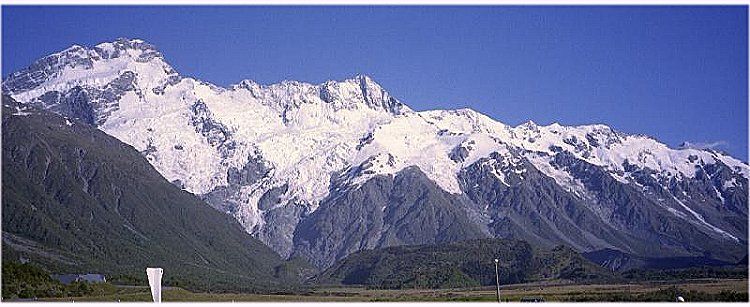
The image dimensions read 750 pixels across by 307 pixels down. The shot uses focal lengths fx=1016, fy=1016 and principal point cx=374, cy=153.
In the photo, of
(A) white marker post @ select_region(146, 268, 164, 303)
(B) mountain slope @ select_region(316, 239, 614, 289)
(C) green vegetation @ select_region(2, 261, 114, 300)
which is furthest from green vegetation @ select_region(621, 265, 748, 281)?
(A) white marker post @ select_region(146, 268, 164, 303)

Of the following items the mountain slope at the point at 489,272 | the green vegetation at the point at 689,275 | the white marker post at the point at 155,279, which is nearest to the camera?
the white marker post at the point at 155,279

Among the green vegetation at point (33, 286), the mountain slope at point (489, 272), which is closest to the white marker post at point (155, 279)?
the green vegetation at point (33, 286)

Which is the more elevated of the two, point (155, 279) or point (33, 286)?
point (33, 286)

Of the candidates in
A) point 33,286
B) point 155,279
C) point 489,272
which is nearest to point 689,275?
point 489,272

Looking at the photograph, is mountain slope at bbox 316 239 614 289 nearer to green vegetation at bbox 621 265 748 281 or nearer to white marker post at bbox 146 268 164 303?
green vegetation at bbox 621 265 748 281

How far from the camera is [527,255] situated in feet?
652

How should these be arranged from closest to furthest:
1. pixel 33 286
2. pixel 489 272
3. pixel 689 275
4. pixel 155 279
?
pixel 155 279 < pixel 33 286 < pixel 689 275 < pixel 489 272

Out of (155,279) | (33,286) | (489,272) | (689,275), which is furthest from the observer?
(489,272)

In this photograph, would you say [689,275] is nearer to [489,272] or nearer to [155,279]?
[489,272]

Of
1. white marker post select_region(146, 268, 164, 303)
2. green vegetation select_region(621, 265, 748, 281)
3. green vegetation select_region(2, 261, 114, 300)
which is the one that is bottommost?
white marker post select_region(146, 268, 164, 303)

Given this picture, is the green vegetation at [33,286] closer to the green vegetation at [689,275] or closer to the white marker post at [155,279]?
the white marker post at [155,279]

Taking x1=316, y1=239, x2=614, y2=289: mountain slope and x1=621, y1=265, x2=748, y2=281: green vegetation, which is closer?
x1=621, y1=265, x2=748, y2=281: green vegetation

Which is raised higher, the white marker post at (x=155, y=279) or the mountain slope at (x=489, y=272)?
the mountain slope at (x=489, y=272)
